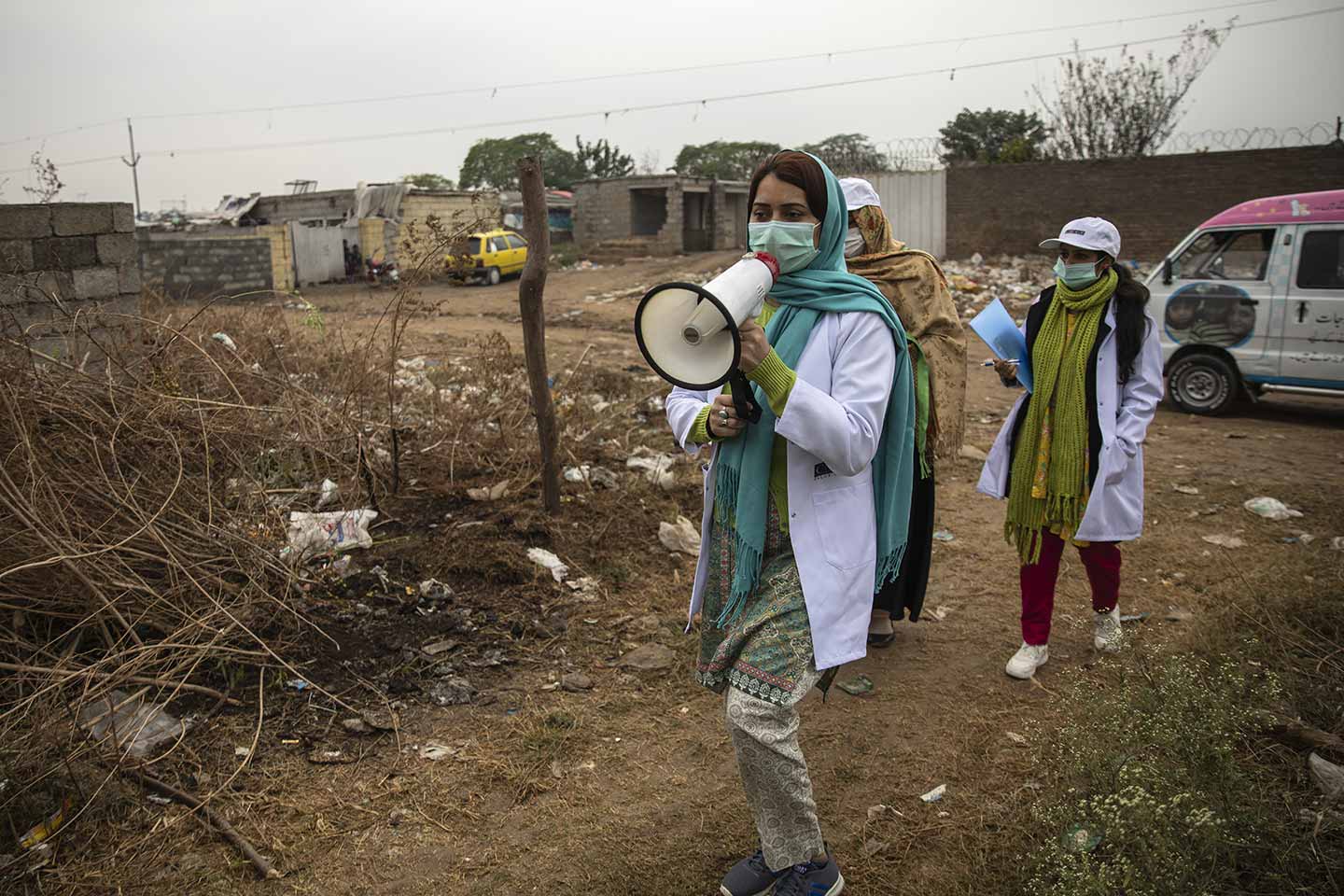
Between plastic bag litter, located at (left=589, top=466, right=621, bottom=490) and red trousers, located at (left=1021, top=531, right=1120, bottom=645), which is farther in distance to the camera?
plastic bag litter, located at (left=589, top=466, right=621, bottom=490)

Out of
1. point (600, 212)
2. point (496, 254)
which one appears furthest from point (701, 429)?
point (600, 212)

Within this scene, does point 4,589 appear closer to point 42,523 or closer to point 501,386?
point 42,523

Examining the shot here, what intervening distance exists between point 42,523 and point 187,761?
913 mm

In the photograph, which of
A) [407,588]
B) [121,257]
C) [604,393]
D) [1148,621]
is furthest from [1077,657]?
[121,257]

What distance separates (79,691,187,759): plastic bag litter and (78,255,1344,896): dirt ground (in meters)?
0.15

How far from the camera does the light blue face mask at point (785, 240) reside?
6.75 ft

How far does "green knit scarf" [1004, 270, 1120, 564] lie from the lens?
11.3 ft

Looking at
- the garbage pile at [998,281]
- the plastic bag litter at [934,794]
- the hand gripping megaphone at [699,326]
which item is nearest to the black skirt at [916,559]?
the plastic bag litter at [934,794]

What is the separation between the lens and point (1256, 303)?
7668 mm

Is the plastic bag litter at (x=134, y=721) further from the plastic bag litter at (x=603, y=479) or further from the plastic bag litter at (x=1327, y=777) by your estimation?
the plastic bag litter at (x=1327, y=777)

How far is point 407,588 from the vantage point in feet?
13.6

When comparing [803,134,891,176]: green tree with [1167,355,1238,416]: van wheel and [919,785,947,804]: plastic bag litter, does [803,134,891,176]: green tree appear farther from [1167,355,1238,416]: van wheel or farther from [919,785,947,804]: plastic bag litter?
[919,785,947,804]: plastic bag litter

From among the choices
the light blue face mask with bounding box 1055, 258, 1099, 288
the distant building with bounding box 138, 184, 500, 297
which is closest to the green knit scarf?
the light blue face mask with bounding box 1055, 258, 1099, 288

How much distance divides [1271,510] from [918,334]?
3.31m
